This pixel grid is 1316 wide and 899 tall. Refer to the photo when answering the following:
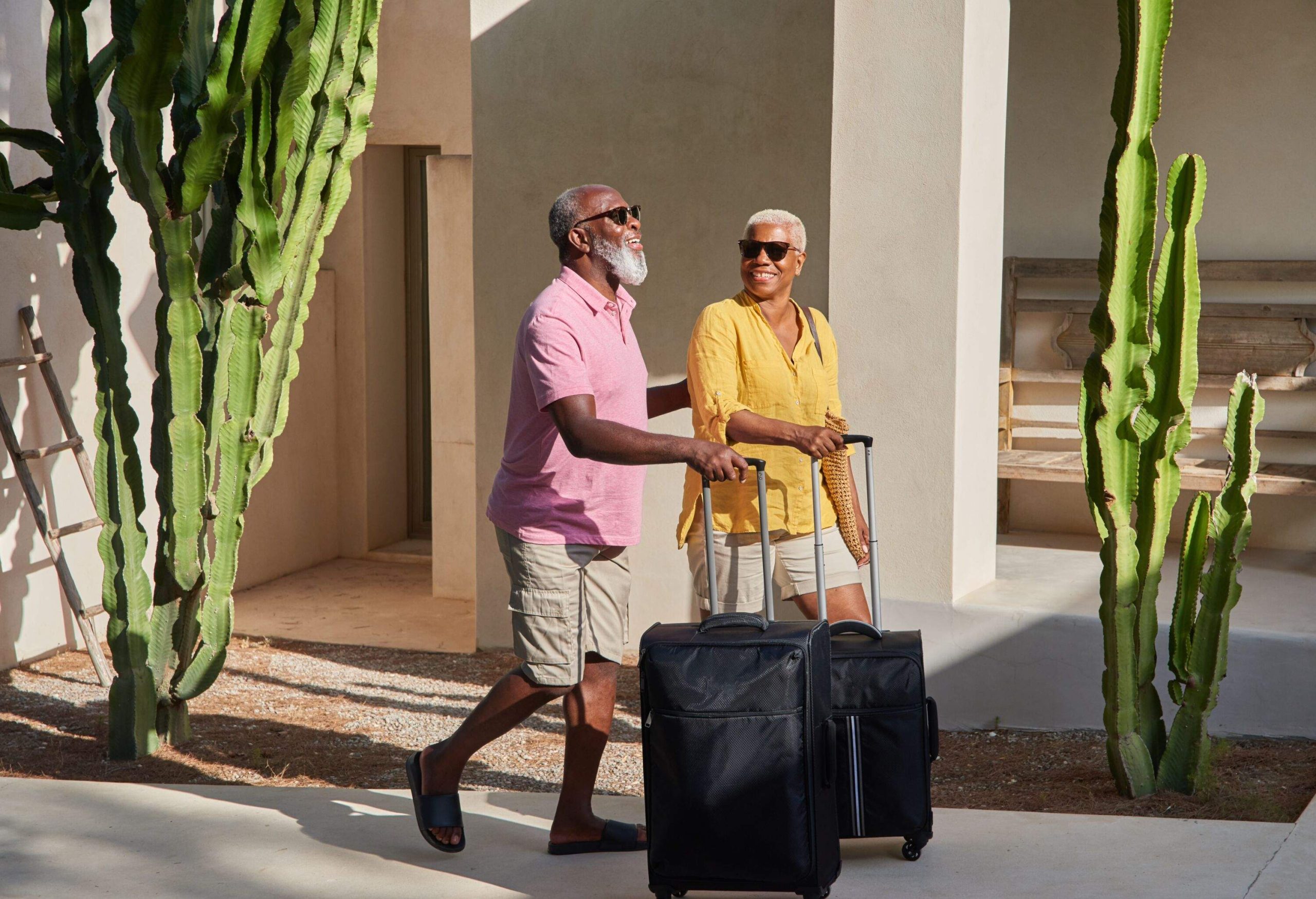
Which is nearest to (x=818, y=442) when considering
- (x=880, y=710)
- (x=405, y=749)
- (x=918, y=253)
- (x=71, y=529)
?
(x=880, y=710)

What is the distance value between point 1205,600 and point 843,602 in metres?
1.18

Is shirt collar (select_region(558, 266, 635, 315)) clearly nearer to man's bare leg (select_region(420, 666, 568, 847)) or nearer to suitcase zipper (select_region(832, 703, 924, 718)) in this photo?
man's bare leg (select_region(420, 666, 568, 847))

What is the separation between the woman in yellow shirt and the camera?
4.70 meters

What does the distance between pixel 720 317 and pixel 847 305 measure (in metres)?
1.16

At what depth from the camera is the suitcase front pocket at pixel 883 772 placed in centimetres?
369

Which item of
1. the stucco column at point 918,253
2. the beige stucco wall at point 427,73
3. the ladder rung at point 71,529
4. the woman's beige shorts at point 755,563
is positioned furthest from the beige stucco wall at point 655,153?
the woman's beige shorts at point 755,563

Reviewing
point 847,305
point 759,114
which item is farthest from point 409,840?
point 759,114

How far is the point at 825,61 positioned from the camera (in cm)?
669

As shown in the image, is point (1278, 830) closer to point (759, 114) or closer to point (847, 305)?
point (847, 305)

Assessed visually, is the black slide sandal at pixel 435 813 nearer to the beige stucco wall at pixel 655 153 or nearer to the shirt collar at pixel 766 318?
the shirt collar at pixel 766 318

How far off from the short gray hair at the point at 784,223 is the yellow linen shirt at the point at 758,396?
0.25 m

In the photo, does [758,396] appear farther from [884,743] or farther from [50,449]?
[50,449]

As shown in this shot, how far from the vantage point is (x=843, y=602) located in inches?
185

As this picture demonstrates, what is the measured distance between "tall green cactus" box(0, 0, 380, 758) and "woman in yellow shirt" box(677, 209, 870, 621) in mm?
1741
